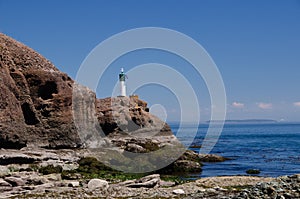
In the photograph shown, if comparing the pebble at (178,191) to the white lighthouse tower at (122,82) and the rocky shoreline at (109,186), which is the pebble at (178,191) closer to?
the rocky shoreline at (109,186)

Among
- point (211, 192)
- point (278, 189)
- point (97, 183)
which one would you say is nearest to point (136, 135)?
point (97, 183)

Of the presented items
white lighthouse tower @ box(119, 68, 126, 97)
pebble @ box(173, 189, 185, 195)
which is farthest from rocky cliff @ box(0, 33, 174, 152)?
white lighthouse tower @ box(119, 68, 126, 97)

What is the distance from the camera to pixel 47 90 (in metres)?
50.4

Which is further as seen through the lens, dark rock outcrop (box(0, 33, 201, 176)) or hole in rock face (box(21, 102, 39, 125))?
hole in rock face (box(21, 102, 39, 125))

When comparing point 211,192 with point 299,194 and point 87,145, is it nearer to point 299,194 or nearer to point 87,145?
point 299,194

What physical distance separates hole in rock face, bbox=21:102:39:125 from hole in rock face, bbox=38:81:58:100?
9.35ft

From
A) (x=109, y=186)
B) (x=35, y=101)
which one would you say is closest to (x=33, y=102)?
(x=35, y=101)

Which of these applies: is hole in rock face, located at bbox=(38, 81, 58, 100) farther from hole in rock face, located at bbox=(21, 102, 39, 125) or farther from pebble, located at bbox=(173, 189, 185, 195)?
pebble, located at bbox=(173, 189, 185, 195)

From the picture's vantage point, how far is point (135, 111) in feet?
241

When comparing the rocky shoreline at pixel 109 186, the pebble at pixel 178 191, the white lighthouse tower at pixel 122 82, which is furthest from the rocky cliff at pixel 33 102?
the white lighthouse tower at pixel 122 82

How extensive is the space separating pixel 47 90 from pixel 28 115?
4.29 m

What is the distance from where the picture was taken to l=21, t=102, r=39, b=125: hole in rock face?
47.2 meters

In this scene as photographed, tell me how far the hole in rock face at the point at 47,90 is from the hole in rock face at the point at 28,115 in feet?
9.35

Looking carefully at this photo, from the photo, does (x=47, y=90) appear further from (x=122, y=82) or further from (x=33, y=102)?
(x=122, y=82)
